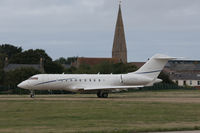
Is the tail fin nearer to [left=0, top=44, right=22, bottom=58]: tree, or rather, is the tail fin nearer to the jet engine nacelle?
the jet engine nacelle

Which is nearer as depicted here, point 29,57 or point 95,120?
point 95,120

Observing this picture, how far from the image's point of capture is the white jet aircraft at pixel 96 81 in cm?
4806

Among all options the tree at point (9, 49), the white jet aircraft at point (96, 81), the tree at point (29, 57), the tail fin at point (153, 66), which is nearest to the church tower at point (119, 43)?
the tree at point (9, 49)

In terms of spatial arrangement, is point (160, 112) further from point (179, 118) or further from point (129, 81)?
point (129, 81)

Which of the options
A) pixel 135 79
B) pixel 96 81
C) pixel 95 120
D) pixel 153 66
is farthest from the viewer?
pixel 96 81

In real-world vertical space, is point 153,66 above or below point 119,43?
below

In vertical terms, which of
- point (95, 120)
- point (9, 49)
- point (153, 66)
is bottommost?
point (95, 120)

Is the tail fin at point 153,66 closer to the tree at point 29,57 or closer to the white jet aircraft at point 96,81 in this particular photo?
the white jet aircraft at point 96,81

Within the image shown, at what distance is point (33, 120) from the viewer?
81.0 feet

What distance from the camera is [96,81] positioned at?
4991 cm

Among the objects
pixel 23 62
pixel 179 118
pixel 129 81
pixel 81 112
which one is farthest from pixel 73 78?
pixel 23 62

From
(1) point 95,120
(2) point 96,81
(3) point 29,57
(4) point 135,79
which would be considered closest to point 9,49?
(3) point 29,57

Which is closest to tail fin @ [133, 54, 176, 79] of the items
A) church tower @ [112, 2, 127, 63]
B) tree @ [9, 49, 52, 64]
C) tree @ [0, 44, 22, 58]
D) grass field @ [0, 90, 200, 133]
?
grass field @ [0, 90, 200, 133]

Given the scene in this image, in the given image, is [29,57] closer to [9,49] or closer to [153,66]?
[9,49]
